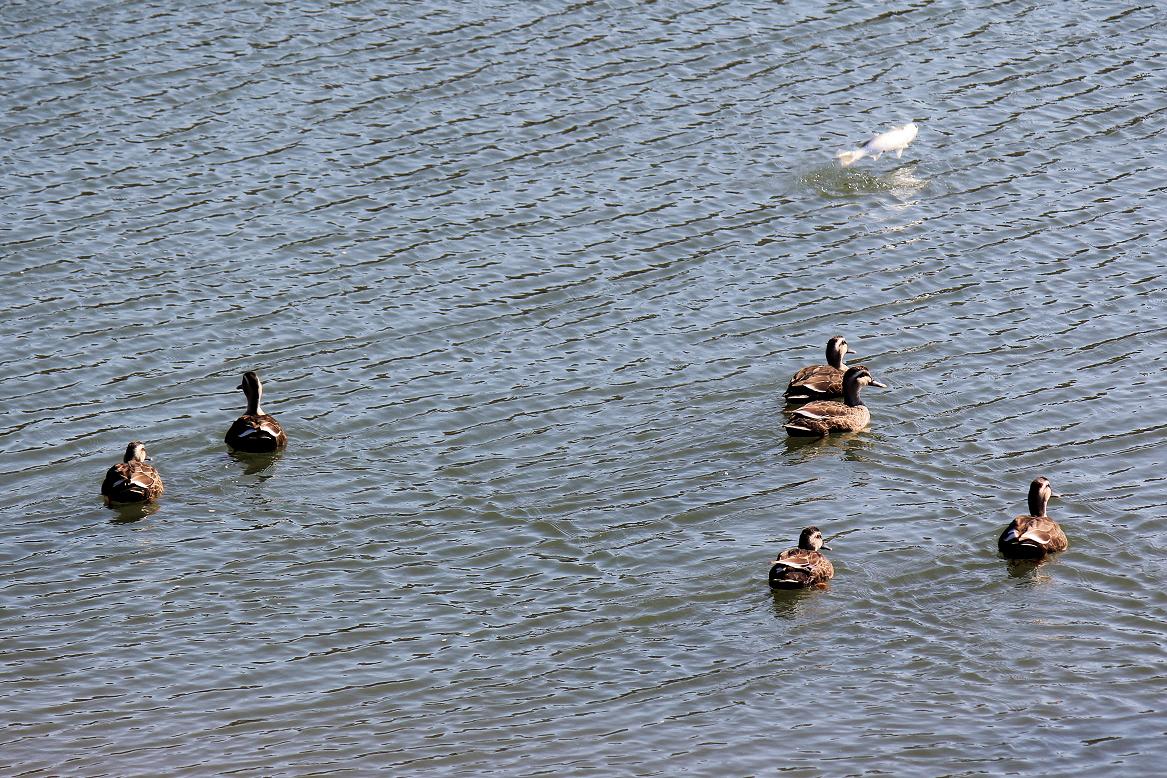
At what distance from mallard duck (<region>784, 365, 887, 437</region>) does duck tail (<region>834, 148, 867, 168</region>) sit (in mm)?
7376

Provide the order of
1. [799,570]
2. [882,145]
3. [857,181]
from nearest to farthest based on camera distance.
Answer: [799,570], [882,145], [857,181]

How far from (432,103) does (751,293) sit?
8.56 m

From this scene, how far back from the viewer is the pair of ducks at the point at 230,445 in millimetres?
18953

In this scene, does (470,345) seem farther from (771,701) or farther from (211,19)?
(211,19)

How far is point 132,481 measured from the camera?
61.9ft

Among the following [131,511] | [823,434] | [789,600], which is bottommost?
[789,600]

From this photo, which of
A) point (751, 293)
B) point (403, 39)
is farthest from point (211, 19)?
point (751, 293)

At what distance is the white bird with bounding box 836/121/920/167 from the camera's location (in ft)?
91.1

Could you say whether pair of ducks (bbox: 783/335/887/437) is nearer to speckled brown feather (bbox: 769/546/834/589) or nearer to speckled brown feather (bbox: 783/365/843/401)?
speckled brown feather (bbox: 783/365/843/401)

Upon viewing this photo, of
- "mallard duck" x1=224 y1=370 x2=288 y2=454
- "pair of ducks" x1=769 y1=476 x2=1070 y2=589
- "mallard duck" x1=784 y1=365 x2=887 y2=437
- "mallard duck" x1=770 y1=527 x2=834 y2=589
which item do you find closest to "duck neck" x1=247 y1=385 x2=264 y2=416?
"mallard duck" x1=224 y1=370 x2=288 y2=454

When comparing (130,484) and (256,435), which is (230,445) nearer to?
(256,435)

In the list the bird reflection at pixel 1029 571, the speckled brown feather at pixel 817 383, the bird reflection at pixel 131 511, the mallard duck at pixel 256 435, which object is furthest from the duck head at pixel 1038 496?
the bird reflection at pixel 131 511

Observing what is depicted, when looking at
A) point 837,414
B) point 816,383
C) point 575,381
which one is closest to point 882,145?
point 816,383

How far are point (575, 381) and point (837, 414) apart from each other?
347 centimetres
